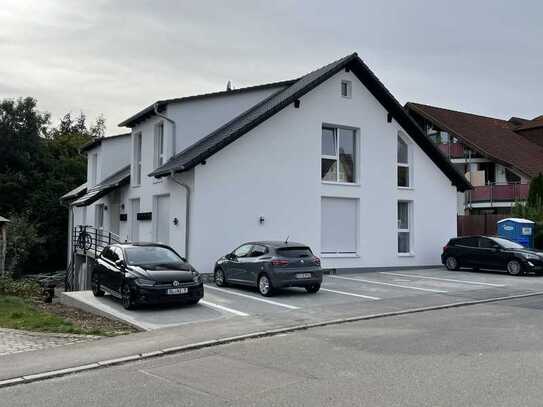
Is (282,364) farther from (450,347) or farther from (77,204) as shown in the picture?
(77,204)

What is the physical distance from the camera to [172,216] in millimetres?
19656

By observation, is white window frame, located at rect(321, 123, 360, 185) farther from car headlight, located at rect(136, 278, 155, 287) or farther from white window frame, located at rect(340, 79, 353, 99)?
car headlight, located at rect(136, 278, 155, 287)

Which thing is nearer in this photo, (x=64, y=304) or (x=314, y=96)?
(x=64, y=304)

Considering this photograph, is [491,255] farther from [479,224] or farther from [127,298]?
[127,298]

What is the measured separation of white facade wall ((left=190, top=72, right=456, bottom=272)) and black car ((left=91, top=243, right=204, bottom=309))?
4392 mm

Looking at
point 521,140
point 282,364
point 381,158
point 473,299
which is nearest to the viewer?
point 282,364

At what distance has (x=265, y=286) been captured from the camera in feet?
48.1

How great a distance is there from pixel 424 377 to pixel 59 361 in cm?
505

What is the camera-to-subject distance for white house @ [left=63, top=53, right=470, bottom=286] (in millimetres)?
19109

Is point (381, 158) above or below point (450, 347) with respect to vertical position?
above

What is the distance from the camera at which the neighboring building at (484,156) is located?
3788 centimetres

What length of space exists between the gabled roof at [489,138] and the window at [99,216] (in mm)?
24695

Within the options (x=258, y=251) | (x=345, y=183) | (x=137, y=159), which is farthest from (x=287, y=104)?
(x=137, y=159)

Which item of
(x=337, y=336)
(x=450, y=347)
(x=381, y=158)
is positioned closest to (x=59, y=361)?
(x=337, y=336)
